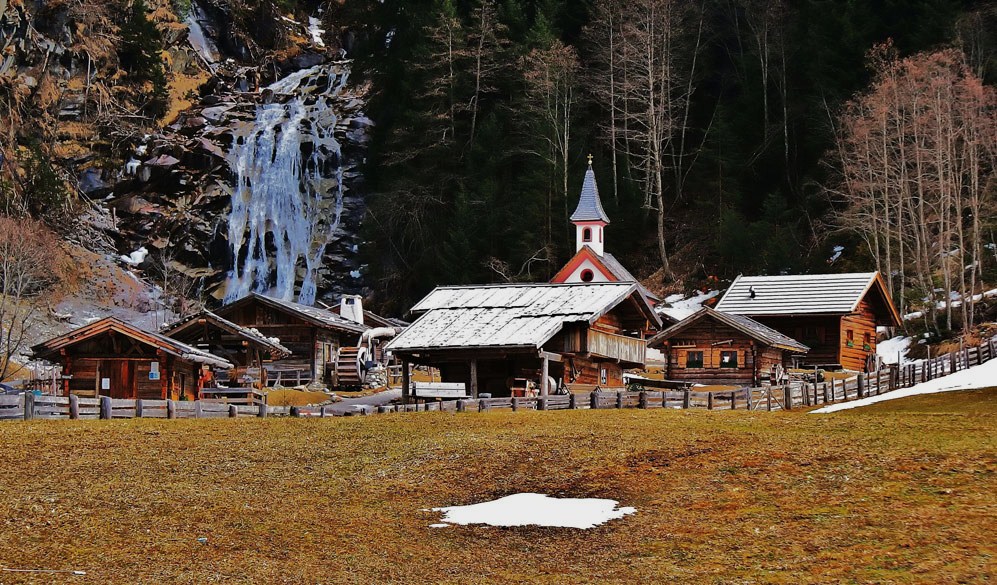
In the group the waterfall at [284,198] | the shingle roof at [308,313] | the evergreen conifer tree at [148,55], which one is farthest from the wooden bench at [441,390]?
the evergreen conifer tree at [148,55]

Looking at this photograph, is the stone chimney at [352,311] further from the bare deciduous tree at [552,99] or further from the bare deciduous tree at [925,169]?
the bare deciduous tree at [925,169]

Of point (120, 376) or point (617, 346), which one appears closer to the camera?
point (120, 376)

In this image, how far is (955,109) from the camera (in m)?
68.0

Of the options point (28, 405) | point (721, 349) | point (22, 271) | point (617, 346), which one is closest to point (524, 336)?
point (617, 346)

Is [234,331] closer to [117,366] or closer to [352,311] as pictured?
[117,366]

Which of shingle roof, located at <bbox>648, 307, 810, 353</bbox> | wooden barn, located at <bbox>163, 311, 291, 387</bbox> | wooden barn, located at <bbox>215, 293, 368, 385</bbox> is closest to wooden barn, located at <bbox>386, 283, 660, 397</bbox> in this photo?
shingle roof, located at <bbox>648, 307, 810, 353</bbox>

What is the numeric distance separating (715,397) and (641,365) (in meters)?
13.9

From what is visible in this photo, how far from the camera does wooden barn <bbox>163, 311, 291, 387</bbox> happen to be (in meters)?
59.7

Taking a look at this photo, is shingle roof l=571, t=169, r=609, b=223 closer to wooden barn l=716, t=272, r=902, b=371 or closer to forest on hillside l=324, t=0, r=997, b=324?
forest on hillside l=324, t=0, r=997, b=324

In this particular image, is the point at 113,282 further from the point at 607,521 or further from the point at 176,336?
the point at 607,521

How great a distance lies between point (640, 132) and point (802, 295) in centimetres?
2735

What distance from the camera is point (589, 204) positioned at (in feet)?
285

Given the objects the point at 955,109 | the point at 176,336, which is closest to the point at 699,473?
the point at 176,336

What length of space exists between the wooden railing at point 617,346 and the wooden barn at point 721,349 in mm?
993
